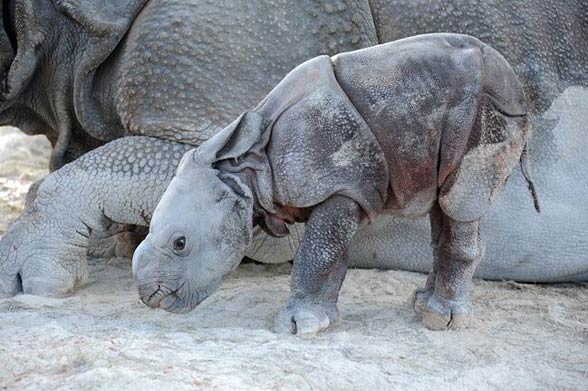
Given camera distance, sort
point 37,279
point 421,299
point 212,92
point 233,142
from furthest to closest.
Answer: point 212,92
point 37,279
point 421,299
point 233,142

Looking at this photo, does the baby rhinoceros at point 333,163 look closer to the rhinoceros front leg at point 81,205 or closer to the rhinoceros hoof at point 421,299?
the rhinoceros hoof at point 421,299

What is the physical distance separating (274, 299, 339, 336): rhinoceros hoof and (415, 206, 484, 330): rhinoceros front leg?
1.36 ft

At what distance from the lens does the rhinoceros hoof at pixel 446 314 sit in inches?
149

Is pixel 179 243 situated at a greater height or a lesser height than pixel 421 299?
greater

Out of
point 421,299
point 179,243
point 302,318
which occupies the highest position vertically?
point 179,243

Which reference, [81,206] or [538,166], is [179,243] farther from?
[538,166]

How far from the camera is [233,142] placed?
3.59 m

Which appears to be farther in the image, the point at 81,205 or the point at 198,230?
the point at 81,205

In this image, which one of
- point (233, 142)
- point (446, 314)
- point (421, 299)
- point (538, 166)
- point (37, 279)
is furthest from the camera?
point (538, 166)

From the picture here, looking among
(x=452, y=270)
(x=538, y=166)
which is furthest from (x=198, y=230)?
(x=538, y=166)

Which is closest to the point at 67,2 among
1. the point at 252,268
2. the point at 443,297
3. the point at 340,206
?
the point at 252,268

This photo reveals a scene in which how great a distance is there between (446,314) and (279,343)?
0.67 meters

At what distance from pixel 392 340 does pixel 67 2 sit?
6.95 ft

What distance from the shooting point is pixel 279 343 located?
11.4ft
